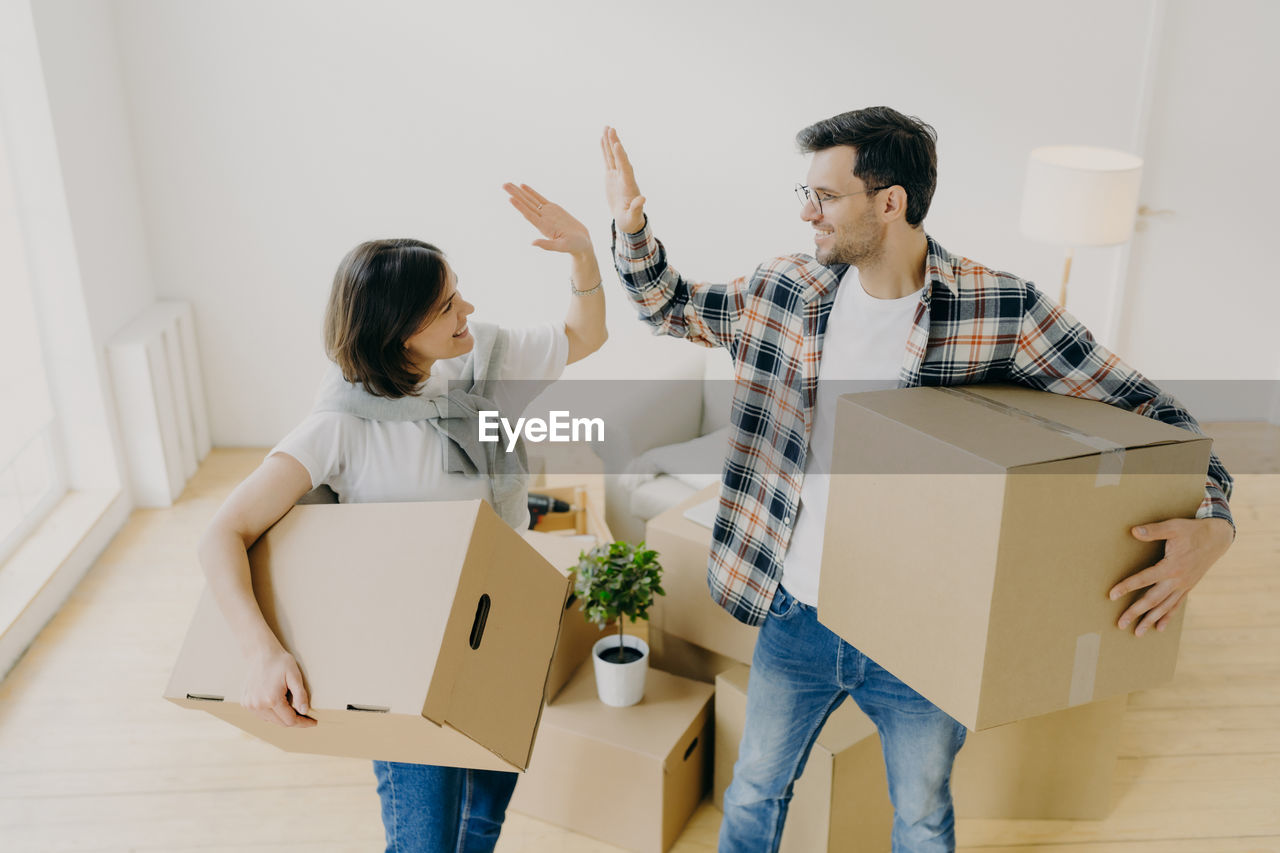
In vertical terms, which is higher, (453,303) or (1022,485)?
(453,303)

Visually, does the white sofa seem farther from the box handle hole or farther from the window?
the window

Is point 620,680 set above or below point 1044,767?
above

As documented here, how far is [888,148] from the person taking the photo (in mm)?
1275

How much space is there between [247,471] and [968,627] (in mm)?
2990

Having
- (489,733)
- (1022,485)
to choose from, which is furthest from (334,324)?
(1022,485)

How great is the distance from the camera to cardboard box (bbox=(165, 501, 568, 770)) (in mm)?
1061

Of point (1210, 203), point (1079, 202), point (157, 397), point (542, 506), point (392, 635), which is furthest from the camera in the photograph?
point (1210, 203)

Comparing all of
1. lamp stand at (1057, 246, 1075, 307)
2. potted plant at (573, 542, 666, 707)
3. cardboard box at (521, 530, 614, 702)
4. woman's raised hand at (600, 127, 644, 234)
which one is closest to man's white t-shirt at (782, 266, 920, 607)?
woman's raised hand at (600, 127, 644, 234)

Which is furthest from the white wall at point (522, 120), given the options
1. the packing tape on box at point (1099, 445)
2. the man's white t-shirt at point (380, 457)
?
the packing tape on box at point (1099, 445)

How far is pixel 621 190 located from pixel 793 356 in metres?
0.34

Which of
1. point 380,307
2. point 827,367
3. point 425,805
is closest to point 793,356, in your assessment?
point 827,367

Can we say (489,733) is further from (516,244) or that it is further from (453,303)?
(516,244)

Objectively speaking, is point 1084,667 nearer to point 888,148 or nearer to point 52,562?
point 888,148

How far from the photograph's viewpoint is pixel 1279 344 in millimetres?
3781
